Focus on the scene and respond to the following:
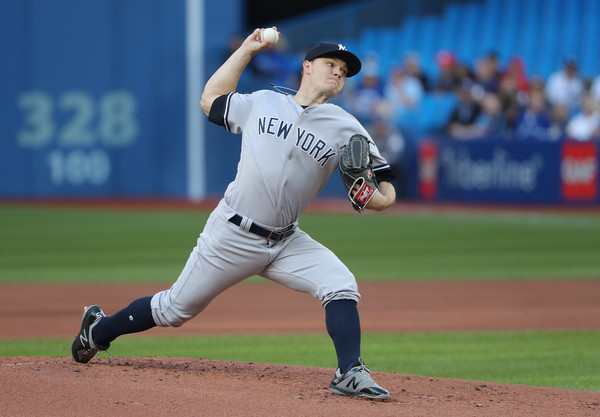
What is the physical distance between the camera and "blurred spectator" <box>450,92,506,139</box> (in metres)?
19.6

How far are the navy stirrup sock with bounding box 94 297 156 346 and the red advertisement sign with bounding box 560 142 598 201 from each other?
47.2 ft

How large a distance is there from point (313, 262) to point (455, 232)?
11020mm

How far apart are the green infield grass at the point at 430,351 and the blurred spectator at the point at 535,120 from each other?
11574mm

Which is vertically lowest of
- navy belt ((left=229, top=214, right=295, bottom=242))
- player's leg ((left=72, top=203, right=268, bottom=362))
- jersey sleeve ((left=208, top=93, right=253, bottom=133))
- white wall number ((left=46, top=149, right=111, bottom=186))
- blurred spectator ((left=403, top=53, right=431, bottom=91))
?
player's leg ((left=72, top=203, right=268, bottom=362))

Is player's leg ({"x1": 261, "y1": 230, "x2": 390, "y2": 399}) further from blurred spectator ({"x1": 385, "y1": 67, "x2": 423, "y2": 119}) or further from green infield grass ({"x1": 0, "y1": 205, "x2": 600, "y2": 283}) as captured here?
blurred spectator ({"x1": 385, "y1": 67, "x2": 423, "y2": 119})

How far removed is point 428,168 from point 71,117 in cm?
867

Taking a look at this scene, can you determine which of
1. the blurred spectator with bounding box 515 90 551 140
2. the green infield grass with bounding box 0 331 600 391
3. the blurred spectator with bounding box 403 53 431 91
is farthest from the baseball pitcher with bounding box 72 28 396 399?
the blurred spectator with bounding box 403 53 431 91

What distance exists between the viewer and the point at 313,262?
503cm

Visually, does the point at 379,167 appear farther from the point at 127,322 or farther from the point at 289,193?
the point at 127,322

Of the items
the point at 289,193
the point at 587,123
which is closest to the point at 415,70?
the point at 587,123

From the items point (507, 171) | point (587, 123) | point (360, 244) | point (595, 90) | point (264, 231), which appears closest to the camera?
point (264, 231)

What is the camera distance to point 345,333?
487cm

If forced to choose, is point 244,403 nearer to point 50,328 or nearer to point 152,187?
point 50,328

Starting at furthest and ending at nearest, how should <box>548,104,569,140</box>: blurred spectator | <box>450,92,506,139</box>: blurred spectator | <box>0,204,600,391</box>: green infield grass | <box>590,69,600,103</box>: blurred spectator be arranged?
1. <box>450,92,506,139</box>: blurred spectator
2. <box>548,104,569,140</box>: blurred spectator
3. <box>590,69,600,103</box>: blurred spectator
4. <box>0,204,600,391</box>: green infield grass
